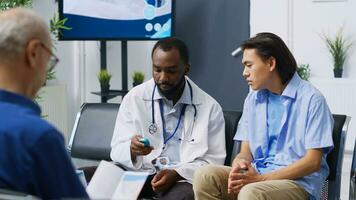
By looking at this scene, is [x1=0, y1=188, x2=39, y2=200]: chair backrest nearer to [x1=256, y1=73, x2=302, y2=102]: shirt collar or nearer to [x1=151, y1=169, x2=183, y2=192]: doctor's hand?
[x1=151, y1=169, x2=183, y2=192]: doctor's hand

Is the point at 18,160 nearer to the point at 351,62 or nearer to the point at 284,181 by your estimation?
the point at 284,181

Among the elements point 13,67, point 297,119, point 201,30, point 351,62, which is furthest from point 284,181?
point 201,30

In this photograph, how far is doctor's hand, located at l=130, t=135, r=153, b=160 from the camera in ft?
8.78

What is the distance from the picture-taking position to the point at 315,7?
4961mm

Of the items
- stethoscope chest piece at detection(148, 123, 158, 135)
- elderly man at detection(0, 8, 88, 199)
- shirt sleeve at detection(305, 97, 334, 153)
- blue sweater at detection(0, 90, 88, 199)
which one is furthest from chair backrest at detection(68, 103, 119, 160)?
blue sweater at detection(0, 90, 88, 199)

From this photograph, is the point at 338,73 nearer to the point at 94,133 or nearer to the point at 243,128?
the point at 243,128

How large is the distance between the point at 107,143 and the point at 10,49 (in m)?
1.76

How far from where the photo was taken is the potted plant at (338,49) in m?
4.84

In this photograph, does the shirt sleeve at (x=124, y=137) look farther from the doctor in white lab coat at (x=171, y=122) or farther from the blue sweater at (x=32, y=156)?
the blue sweater at (x=32, y=156)

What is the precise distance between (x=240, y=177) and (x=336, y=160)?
0.47 metres

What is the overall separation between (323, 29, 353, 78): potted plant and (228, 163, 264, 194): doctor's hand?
2636 millimetres

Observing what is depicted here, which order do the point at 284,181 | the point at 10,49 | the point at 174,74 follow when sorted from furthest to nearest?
the point at 174,74 < the point at 284,181 < the point at 10,49

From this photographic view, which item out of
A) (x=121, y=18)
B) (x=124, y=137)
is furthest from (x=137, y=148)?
(x=121, y=18)

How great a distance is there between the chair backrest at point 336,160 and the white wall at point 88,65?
132 inches
